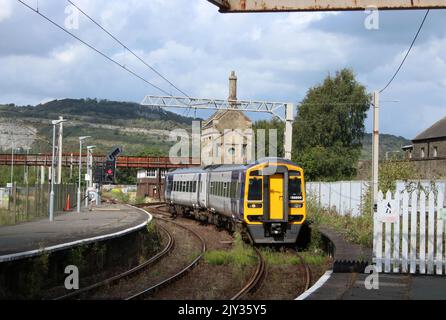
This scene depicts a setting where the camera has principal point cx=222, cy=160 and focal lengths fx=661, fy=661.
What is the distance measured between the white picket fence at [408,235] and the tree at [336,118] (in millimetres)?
52432

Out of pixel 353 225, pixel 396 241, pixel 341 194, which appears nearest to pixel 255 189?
pixel 353 225

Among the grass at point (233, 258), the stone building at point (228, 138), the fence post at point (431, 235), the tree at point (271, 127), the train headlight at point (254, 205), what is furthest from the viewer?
the tree at point (271, 127)

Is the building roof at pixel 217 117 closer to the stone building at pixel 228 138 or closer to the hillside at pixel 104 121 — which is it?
the stone building at pixel 228 138

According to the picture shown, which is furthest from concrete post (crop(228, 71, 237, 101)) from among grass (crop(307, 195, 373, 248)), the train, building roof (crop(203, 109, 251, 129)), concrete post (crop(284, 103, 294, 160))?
the train

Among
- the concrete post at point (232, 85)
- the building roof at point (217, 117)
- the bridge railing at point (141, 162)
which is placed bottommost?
the bridge railing at point (141, 162)

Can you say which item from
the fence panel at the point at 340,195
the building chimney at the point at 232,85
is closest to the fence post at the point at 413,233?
the fence panel at the point at 340,195

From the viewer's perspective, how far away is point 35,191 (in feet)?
96.5

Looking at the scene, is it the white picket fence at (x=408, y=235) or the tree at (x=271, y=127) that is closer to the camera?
the white picket fence at (x=408, y=235)

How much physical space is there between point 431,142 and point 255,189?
128ft

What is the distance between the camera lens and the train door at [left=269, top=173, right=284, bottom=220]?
67.2ft

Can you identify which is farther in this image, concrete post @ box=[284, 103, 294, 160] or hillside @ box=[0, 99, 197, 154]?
Answer: hillside @ box=[0, 99, 197, 154]

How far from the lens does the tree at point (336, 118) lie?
2608 inches

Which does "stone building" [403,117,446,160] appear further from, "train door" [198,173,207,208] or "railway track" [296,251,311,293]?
"railway track" [296,251,311,293]
